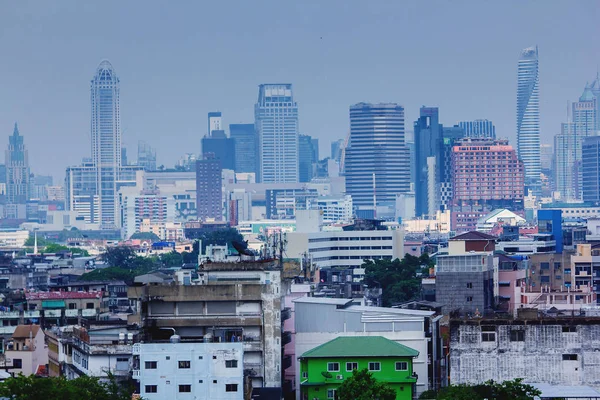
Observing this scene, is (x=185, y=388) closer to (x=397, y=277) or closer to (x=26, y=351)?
(x=26, y=351)

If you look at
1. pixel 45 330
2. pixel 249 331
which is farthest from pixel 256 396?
pixel 45 330

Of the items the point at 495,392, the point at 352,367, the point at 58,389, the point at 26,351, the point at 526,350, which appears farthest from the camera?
the point at 26,351

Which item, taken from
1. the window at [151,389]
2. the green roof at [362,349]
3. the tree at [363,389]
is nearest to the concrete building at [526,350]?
the green roof at [362,349]

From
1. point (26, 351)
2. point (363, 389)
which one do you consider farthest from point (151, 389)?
point (26, 351)

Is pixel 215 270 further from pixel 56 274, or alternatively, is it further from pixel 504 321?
pixel 56 274

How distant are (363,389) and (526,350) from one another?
238 inches

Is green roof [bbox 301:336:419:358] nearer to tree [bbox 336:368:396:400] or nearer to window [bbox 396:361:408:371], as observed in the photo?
window [bbox 396:361:408:371]

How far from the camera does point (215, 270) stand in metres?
50.6

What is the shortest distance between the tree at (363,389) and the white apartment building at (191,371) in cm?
246

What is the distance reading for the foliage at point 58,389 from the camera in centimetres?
4038

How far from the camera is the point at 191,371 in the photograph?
42906 millimetres

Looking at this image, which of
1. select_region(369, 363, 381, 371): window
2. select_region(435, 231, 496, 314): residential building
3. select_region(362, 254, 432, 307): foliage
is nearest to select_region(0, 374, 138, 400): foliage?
select_region(369, 363, 381, 371): window

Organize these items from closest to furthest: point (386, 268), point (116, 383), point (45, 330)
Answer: point (116, 383), point (45, 330), point (386, 268)

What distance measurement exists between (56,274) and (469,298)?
40534 mm
